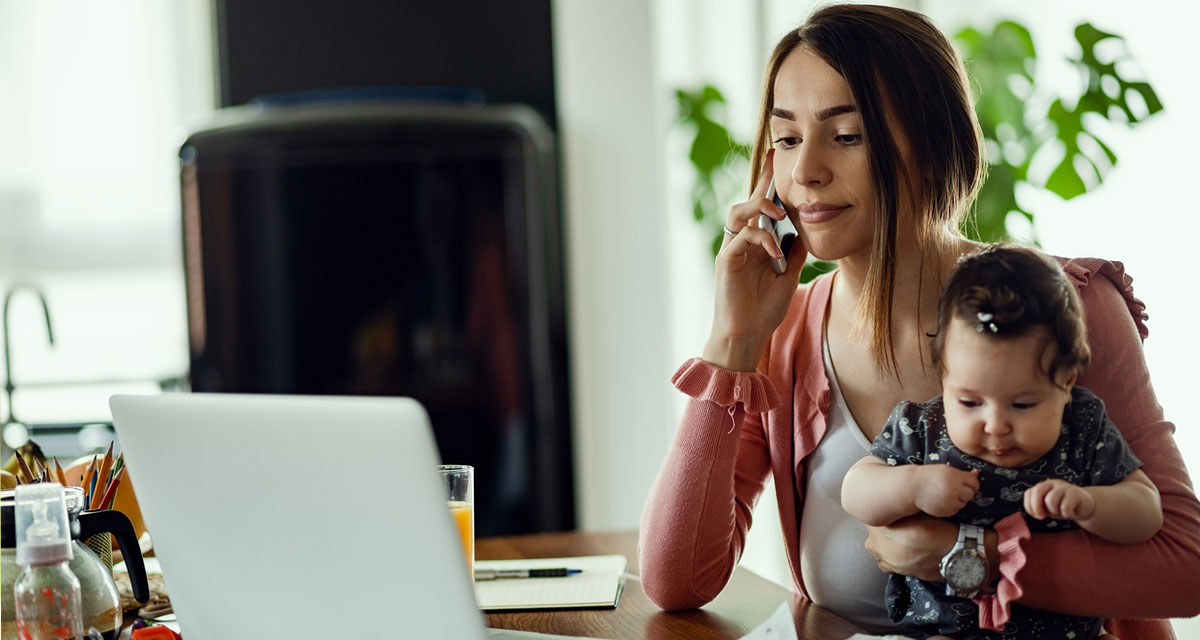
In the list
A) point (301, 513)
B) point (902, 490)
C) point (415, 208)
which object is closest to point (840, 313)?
point (902, 490)

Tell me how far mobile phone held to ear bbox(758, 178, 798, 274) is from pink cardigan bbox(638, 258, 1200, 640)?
0.11 metres

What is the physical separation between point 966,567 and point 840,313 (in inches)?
17.7

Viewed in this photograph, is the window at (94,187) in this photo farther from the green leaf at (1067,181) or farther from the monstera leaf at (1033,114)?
the green leaf at (1067,181)

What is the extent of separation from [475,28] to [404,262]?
0.74 m

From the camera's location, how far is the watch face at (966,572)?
105cm

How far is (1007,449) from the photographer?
1040 mm

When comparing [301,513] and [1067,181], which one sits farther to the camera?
[1067,181]

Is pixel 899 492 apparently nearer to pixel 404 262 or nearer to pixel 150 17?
pixel 404 262

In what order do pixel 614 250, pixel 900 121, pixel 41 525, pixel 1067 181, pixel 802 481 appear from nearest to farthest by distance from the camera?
pixel 41 525, pixel 900 121, pixel 802 481, pixel 1067 181, pixel 614 250

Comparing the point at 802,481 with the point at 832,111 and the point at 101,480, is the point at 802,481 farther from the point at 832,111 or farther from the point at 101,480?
the point at 101,480

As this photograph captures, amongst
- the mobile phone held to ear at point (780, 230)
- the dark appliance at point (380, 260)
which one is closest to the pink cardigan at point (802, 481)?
the mobile phone held to ear at point (780, 230)

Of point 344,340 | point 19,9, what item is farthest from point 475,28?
point 19,9

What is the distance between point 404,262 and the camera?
281 cm

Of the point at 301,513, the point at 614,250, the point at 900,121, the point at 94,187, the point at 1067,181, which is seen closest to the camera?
the point at 301,513
